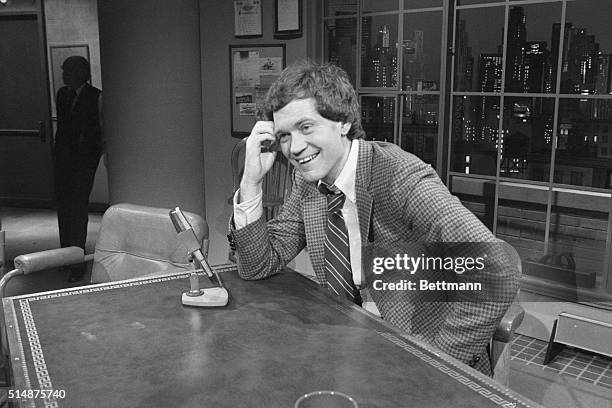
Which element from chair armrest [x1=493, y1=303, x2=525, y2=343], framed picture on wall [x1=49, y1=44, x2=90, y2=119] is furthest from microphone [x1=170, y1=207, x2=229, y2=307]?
framed picture on wall [x1=49, y1=44, x2=90, y2=119]

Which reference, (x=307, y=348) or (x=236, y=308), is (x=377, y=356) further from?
(x=236, y=308)

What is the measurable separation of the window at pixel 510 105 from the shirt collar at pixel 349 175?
72.1 inches

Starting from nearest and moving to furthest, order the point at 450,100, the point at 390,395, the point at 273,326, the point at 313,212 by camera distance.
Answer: the point at 390,395
the point at 273,326
the point at 313,212
the point at 450,100

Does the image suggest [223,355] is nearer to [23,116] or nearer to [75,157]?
[75,157]

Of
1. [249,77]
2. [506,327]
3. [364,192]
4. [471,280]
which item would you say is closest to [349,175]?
[364,192]

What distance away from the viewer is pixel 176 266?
7.79 ft

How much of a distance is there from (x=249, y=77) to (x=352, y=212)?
2731 millimetres

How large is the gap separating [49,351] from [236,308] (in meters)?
0.47

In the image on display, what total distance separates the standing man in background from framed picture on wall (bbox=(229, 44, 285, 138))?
3.46ft

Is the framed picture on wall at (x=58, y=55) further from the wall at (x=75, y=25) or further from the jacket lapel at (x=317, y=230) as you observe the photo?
the jacket lapel at (x=317, y=230)

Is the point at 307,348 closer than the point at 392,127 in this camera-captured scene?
Yes

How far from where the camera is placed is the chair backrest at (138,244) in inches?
93.4

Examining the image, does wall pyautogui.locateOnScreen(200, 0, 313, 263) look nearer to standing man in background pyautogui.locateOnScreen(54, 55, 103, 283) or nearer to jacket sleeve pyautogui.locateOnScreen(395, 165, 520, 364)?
standing man in background pyautogui.locateOnScreen(54, 55, 103, 283)

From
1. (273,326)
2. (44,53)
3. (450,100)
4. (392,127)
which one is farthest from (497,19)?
(44,53)
